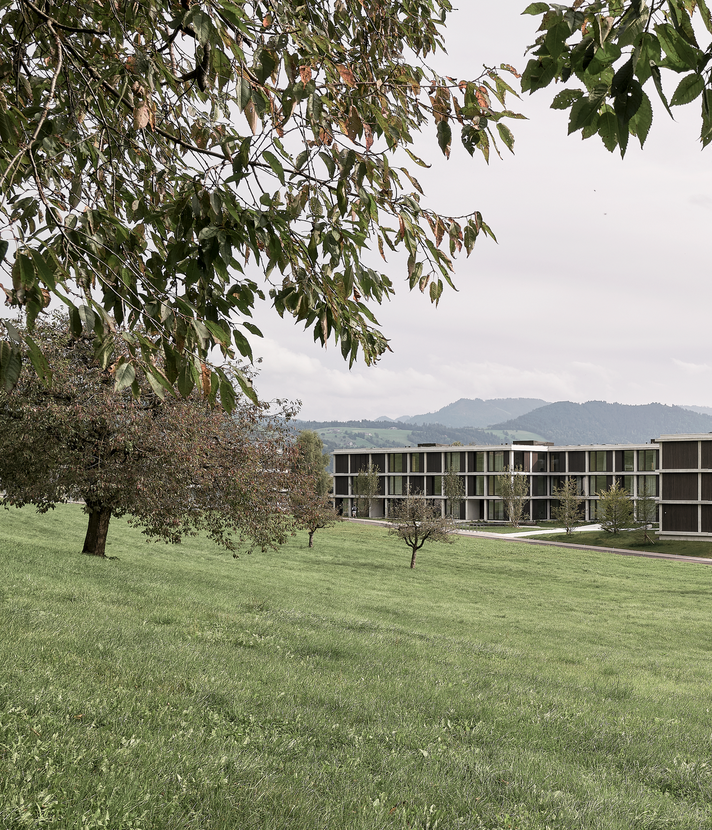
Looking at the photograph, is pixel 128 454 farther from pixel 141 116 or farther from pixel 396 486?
pixel 396 486

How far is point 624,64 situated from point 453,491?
8667cm

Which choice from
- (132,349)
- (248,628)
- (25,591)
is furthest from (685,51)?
(25,591)

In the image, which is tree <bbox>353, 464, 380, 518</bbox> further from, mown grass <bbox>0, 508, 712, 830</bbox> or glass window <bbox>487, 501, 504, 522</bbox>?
mown grass <bbox>0, 508, 712, 830</bbox>

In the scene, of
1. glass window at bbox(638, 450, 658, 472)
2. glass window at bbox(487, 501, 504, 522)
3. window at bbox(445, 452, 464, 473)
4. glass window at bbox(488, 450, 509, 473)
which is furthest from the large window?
glass window at bbox(638, 450, 658, 472)

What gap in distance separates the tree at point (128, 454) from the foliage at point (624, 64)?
517 inches

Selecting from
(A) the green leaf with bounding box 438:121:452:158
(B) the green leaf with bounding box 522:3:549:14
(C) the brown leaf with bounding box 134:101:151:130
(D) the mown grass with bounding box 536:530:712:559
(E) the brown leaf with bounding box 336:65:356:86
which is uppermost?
(E) the brown leaf with bounding box 336:65:356:86

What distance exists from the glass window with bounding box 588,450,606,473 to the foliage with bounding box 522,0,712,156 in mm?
90028

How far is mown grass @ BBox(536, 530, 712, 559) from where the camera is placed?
55.8 metres

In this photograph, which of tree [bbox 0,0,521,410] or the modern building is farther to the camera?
the modern building

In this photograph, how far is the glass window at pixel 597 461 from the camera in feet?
284

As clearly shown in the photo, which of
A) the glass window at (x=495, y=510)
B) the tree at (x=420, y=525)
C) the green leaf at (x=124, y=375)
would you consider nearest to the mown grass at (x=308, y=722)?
the green leaf at (x=124, y=375)

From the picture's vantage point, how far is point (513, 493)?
8131 centimetres

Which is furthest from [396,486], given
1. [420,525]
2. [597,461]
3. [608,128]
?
[608,128]

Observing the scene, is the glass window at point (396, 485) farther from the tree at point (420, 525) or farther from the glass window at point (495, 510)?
the tree at point (420, 525)
